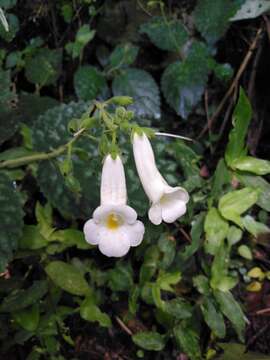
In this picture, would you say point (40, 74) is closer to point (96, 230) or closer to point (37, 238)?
point (37, 238)

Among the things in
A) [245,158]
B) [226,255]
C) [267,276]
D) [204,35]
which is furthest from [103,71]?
[267,276]

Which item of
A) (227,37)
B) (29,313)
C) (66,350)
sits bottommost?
(66,350)

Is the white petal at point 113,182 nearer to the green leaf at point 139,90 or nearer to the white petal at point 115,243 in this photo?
the white petal at point 115,243

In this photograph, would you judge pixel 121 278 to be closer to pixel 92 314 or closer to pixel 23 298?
pixel 92 314

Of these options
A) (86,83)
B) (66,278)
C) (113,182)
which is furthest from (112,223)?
(86,83)

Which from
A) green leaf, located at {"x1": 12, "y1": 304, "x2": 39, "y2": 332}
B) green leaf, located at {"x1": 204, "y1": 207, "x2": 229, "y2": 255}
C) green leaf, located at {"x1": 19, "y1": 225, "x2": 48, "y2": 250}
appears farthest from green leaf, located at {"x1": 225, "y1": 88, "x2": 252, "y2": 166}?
green leaf, located at {"x1": 12, "y1": 304, "x2": 39, "y2": 332}

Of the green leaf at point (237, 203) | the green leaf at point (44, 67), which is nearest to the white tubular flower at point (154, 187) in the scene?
the green leaf at point (237, 203)
